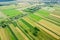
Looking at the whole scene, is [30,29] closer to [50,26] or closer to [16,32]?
[16,32]

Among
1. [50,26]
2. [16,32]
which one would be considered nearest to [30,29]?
[16,32]

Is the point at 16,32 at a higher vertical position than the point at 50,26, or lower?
higher

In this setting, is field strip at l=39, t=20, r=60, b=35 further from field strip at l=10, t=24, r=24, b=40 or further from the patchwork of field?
field strip at l=10, t=24, r=24, b=40

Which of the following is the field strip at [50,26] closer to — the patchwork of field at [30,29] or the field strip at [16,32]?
the patchwork of field at [30,29]

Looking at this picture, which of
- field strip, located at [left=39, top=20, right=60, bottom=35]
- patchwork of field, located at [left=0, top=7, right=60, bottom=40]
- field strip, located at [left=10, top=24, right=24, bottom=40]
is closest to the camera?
field strip, located at [left=10, top=24, right=24, bottom=40]

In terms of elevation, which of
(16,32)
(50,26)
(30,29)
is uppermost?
(16,32)

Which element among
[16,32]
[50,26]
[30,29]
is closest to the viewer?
[16,32]

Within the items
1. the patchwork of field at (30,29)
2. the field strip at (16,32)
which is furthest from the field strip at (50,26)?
the field strip at (16,32)

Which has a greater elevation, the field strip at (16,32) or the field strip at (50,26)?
the field strip at (16,32)

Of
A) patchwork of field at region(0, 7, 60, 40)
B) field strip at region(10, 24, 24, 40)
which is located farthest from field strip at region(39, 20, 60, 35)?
field strip at region(10, 24, 24, 40)

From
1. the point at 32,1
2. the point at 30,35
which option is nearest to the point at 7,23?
the point at 30,35

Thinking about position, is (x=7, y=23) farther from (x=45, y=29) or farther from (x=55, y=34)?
(x=55, y=34)
